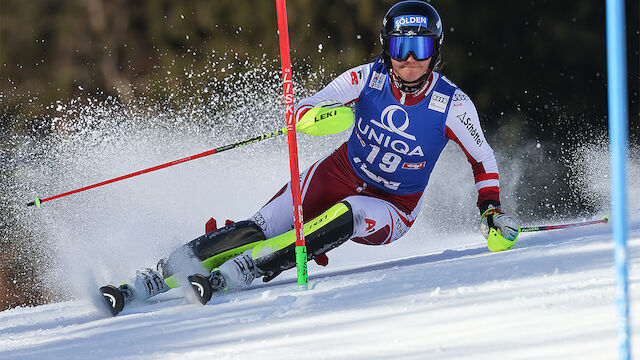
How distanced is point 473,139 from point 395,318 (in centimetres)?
136

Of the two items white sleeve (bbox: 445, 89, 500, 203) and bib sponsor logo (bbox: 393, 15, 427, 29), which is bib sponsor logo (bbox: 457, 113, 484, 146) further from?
bib sponsor logo (bbox: 393, 15, 427, 29)

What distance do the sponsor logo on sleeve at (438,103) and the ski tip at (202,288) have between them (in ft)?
3.85

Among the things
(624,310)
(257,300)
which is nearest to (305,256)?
(257,300)

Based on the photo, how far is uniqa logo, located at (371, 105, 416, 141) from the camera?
3.15m

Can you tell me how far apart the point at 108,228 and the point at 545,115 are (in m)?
8.91

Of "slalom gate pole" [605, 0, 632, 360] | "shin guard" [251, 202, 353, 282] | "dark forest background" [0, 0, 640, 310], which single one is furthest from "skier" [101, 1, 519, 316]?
"dark forest background" [0, 0, 640, 310]

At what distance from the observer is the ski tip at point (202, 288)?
2.67 metres

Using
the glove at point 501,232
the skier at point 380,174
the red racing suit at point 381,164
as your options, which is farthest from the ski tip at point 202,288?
the glove at point 501,232

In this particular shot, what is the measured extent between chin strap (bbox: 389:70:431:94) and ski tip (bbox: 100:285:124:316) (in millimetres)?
1372

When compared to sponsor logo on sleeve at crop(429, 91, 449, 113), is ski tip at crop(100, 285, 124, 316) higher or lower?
lower

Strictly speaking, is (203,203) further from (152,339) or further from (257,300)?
(152,339)

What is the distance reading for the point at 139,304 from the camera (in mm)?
2930

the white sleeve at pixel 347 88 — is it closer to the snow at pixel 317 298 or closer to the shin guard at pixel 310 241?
the shin guard at pixel 310 241

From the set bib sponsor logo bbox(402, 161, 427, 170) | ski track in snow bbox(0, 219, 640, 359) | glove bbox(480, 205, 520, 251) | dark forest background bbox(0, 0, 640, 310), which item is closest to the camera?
ski track in snow bbox(0, 219, 640, 359)
